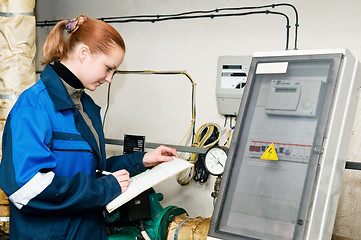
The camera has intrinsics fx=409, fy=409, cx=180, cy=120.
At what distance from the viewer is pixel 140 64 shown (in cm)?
271

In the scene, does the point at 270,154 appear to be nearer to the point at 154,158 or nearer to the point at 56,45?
the point at 154,158

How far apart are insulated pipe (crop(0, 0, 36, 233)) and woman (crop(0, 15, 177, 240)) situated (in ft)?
2.92

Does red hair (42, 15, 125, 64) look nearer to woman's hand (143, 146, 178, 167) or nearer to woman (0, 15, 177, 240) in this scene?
woman (0, 15, 177, 240)

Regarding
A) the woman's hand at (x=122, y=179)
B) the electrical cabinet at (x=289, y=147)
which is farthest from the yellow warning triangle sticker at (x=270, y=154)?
the woman's hand at (x=122, y=179)

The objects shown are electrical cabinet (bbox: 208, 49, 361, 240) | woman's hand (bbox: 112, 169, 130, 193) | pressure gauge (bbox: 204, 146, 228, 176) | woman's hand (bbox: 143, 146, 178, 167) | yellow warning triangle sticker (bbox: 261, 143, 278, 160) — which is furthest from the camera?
pressure gauge (bbox: 204, 146, 228, 176)

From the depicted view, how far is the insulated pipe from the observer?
7.27 feet

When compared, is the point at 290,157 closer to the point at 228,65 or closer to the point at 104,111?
the point at 228,65

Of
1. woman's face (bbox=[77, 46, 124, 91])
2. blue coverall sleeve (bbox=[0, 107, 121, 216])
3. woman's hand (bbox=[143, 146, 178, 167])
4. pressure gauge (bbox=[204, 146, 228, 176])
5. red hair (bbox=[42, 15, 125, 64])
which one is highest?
red hair (bbox=[42, 15, 125, 64])

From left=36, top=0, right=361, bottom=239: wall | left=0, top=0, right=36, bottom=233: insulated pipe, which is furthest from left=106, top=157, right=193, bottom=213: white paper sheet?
left=0, top=0, right=36, bottom=233: insulated pipe

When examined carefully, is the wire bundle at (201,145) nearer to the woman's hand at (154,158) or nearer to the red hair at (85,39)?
the woman's hand at (154,158)

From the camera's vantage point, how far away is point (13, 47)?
2234mm

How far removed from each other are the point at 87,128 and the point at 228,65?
45.5 inches

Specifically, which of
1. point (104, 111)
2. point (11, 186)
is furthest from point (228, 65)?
point (11, 186)

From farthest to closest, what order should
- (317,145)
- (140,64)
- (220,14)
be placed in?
(140,64)
(220,14)
(317,145)
